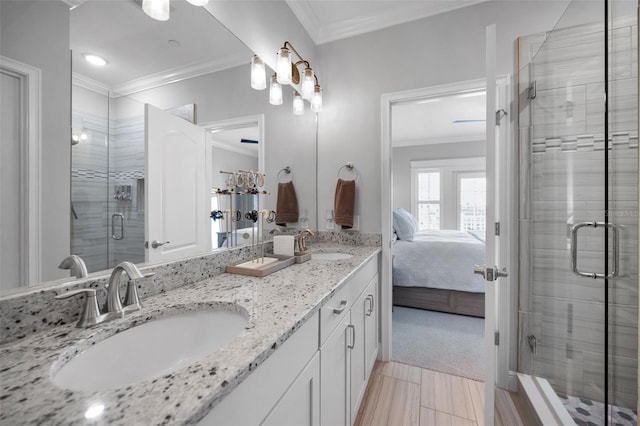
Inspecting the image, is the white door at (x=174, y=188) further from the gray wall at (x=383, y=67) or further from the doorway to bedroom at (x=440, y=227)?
the doorway to bedroom at (x=440, y=227)

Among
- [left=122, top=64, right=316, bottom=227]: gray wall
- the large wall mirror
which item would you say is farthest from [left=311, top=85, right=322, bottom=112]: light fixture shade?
the large wall mirror

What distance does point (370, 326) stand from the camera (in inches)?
68.3

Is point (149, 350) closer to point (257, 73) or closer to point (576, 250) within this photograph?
point (257, 73)

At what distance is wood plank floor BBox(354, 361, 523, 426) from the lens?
1482mm

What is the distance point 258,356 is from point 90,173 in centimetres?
72

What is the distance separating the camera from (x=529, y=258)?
1.66 m

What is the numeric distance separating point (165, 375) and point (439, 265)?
9.52 ft

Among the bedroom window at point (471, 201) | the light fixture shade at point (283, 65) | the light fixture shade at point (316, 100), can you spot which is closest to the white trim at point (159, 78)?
the light fixture shade at point (283, 65)

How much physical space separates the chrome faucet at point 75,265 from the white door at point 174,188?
223 millimetres

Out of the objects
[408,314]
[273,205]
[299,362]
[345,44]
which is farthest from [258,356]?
[408,314]

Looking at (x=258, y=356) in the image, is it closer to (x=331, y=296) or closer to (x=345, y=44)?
(x=331, y=296)

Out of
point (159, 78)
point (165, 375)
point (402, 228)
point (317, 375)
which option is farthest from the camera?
point (402, 228)

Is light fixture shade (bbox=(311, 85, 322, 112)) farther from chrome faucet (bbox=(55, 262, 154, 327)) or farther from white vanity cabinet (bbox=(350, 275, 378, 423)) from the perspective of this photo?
chrome faucet (bbox=(55, 262, 154, 327))

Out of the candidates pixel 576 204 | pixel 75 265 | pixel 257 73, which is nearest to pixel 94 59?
pixel 75 265
